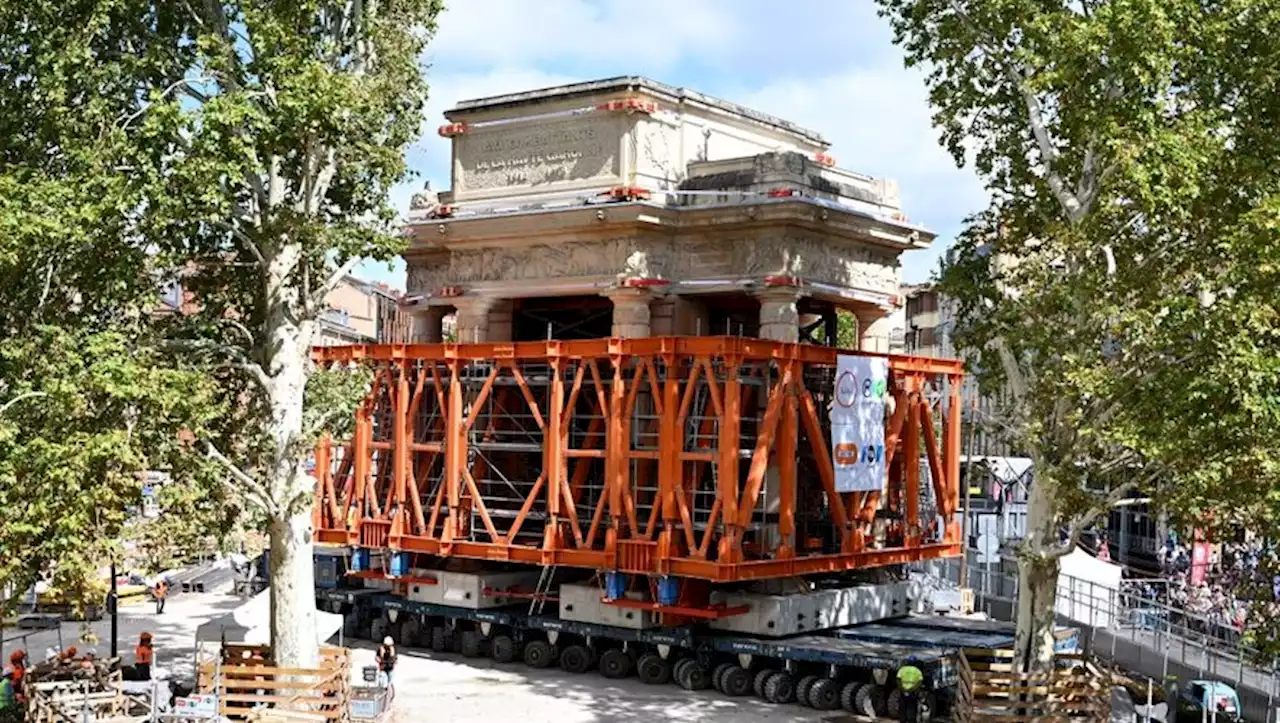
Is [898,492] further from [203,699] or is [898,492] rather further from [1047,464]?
[203,699]

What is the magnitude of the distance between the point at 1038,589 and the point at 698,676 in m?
10.6

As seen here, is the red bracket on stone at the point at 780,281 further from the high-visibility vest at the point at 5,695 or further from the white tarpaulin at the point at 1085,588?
the high-visibility vest at the point at 5,695

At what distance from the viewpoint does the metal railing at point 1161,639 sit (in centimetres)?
2706

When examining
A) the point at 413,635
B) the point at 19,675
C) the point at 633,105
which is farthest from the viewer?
the point at 413,635

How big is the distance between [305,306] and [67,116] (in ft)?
18.3

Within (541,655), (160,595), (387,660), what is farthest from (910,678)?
(160,595)

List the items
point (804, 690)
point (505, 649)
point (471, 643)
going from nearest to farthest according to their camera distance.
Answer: point (804, 690), point (505, 649), point (471, 643)

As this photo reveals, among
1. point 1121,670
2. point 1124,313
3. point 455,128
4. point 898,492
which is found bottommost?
point 1121,670

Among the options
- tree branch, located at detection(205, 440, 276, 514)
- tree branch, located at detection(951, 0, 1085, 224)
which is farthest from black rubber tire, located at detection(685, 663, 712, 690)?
tree branch, located at detection(951, 0, 1085, 224)

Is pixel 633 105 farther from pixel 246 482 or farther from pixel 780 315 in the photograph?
pixel 246 482

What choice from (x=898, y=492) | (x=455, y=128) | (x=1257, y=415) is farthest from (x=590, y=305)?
(x=1257, y=415)

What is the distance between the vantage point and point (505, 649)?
37625 millimetres

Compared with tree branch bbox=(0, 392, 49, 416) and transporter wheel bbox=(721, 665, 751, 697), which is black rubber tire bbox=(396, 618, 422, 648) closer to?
transporter wheel bbox=(721, 665, 751, 697)

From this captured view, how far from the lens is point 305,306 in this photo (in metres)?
28.3
